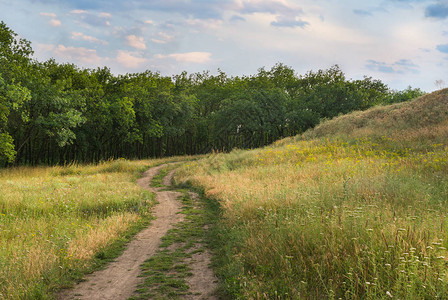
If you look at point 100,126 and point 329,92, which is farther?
point 329,92

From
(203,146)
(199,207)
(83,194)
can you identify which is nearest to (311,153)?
(199,207)

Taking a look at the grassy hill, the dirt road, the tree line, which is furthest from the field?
the tree line

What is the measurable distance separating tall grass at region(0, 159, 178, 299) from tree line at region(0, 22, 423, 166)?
36.4 feet

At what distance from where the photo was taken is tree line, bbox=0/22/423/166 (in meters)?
25.8

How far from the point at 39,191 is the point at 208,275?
1183 centimetres

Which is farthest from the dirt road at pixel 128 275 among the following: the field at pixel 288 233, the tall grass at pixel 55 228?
the tall grass at pixel 55 228

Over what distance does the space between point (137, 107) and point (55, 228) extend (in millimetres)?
35304

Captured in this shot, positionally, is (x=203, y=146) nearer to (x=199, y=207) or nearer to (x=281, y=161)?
(x=281, y=161)

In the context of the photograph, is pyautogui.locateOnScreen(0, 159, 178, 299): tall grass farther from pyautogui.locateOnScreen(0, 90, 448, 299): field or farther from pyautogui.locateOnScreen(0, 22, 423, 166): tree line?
pyautogui.locateOnScreen(0, 22, 423, 166): tree line

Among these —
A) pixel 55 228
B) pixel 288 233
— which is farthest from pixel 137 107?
pixel 288 233

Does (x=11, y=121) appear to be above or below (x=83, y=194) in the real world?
A: above

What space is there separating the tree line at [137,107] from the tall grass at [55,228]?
11.1 meters

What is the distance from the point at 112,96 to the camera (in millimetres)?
38969

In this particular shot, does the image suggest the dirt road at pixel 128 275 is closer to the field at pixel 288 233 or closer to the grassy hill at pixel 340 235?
the field at pixel 288 233
